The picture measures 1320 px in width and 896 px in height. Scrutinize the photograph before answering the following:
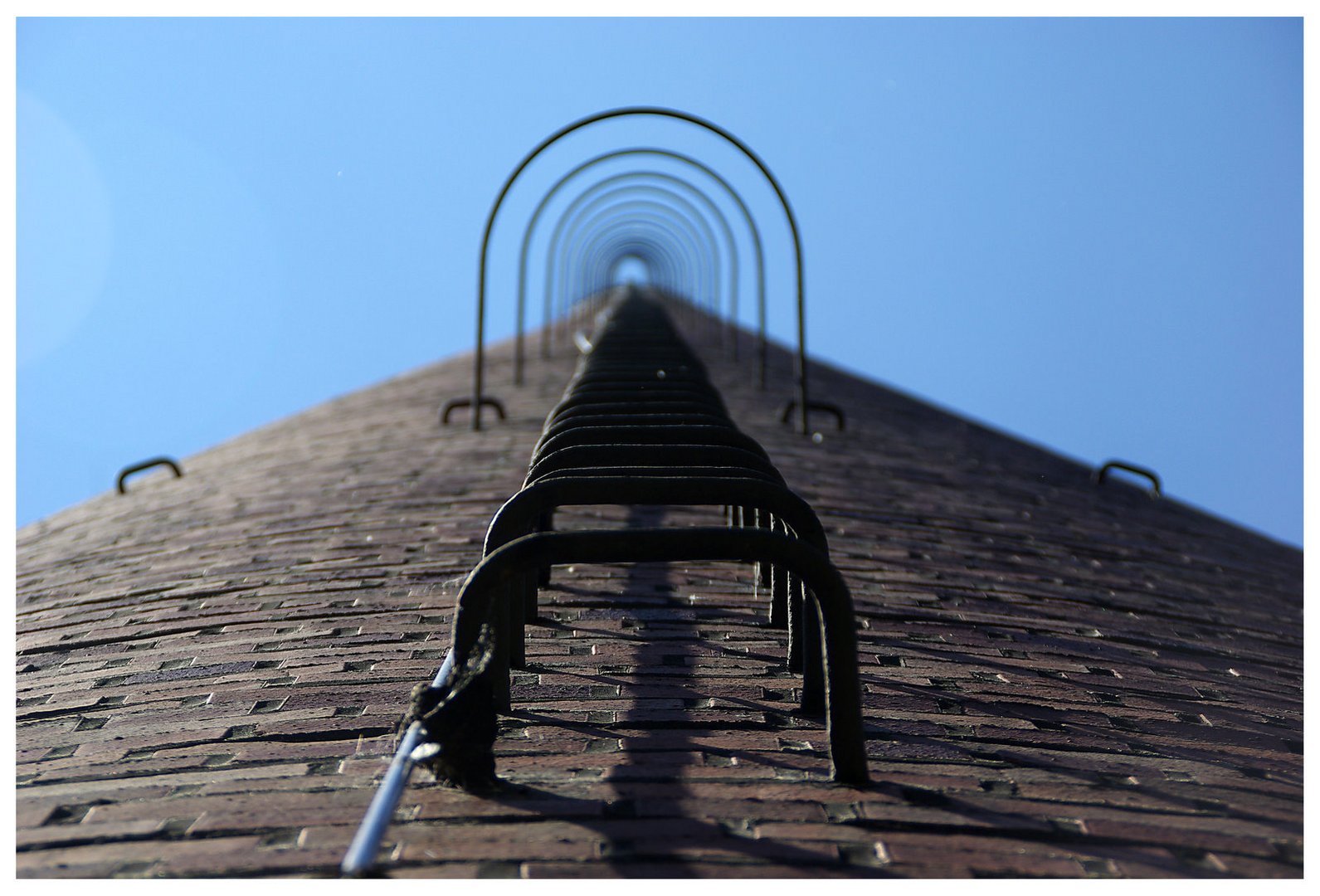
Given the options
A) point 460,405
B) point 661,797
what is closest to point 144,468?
point 460,405

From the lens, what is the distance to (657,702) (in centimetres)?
265

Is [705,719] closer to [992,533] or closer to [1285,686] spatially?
[1285,686]

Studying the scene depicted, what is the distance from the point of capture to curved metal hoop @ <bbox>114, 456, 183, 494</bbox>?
21.4 feet

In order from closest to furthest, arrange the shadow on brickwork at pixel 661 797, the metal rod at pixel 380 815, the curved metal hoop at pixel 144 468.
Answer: the metal rod at pixel 380 815 < the shadow on brickwork at pixel 661 797 < the curved metal hoop at pixel 144 468

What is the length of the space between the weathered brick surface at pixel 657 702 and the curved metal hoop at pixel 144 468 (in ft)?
3.49

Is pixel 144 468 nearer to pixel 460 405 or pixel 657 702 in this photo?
pixel 460 405

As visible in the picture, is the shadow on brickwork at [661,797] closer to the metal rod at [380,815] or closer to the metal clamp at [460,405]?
the metal rod at [380,815]

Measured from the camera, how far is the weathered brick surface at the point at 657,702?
78.0 inches

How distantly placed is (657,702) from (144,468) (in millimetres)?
5121

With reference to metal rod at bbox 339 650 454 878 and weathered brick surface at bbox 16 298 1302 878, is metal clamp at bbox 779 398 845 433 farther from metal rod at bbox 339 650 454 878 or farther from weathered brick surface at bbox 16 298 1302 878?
metal rod at bbox 339 650 454 878

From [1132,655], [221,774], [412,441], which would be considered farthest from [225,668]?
[412,441]

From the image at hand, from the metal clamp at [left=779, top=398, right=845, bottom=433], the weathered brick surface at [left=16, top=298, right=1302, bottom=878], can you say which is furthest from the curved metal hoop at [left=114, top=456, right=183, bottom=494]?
the metal clamp at [left=779, top=398, right=845, bottom=433]

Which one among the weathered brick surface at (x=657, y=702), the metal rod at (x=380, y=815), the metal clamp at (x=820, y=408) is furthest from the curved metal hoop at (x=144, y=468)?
the metal rod at (x=380, y=815)

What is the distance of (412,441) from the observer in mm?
6727
